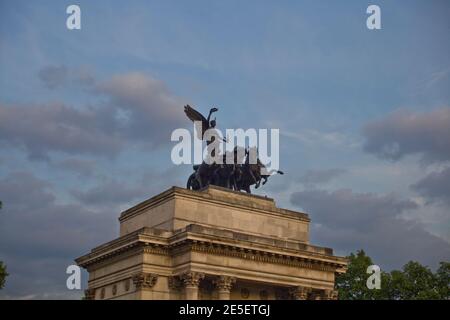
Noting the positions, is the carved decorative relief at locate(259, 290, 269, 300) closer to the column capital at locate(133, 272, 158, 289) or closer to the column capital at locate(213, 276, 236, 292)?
the column capital at locate(213, 276, 236, 292)

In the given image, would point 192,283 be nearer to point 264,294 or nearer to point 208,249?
point 208,249

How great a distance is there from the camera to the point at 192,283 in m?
44.6

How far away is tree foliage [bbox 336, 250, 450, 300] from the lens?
7569 cm

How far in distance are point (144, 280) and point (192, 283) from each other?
9.51 ft

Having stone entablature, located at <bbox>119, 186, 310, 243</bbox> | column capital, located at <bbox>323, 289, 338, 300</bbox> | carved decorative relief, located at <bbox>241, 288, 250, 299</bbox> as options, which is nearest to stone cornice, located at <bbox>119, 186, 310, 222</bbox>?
stone entablature, located at <bbox>119, 186, 310, 243</bbox>

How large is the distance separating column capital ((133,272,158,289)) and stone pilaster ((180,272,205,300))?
1.97 m

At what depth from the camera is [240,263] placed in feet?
154

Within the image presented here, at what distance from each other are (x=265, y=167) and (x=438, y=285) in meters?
30.4

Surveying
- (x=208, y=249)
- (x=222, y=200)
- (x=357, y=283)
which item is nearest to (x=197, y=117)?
(x=222, y=200)

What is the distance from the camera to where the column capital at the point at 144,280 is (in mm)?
45312

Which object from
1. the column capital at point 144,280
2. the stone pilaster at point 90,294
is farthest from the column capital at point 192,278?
the stone pilaster at point 90,294
